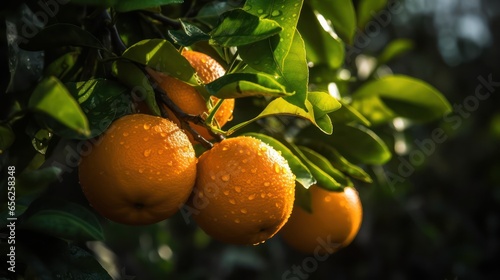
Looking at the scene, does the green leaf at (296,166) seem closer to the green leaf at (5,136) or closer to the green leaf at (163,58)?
the green leaf at (163,58)

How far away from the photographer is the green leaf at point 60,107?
26.5 inches

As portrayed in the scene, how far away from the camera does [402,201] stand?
297 cm

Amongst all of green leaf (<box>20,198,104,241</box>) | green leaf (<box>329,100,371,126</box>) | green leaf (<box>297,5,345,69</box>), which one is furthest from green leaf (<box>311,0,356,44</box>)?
green leaf (<box>20,198,104,241</box>)

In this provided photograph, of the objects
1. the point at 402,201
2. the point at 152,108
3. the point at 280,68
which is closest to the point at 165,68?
the point at 152,108

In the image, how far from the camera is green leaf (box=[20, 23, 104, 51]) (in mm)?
965

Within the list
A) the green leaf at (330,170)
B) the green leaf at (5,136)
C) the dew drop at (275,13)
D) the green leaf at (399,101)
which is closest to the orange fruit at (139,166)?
the green leaf at (5,136)

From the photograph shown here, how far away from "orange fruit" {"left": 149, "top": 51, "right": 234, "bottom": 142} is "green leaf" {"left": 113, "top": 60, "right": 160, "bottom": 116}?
0.12ft

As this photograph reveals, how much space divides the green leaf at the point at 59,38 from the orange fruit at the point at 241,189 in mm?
260

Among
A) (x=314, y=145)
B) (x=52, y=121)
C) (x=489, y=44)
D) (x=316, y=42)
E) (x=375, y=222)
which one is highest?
(x=52, y=121)

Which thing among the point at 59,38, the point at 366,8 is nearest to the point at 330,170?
the point at 59,38

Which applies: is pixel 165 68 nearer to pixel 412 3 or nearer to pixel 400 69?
pixel 400 69

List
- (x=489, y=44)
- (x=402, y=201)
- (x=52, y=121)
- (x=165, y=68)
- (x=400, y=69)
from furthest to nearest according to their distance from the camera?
(x=489, y=44) < (x=400, y=69) < (x=402, y=201) < (x=165, y=68) < (x=52, y=121)

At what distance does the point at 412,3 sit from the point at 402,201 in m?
1.20

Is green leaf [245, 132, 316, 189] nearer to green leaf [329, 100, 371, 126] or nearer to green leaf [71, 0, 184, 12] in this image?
green leaf [329, 100, 371, 126]
